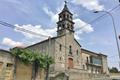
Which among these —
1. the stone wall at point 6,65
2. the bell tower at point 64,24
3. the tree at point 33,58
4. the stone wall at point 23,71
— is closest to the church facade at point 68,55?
the bell tower at point 64,24

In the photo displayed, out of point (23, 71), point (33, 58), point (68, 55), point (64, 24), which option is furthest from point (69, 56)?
point (23, 71)

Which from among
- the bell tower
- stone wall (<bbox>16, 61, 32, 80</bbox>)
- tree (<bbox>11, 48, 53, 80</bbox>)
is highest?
the bell tower

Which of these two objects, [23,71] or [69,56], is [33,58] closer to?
[23,71]

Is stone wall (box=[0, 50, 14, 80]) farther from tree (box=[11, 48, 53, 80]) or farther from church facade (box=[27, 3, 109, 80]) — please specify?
church facade (box=[27, 3, 109, 80])

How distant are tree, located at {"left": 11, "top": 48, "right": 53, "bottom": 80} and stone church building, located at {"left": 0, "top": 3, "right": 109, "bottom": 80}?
2.18 meters

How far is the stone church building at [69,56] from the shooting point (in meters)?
28.5

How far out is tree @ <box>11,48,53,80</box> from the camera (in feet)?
68.6

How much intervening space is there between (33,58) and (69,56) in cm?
1568

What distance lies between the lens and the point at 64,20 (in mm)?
38312

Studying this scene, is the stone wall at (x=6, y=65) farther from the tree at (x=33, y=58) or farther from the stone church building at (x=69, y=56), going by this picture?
the stone church building at (x=69, y=56)

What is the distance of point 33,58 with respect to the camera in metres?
22.1

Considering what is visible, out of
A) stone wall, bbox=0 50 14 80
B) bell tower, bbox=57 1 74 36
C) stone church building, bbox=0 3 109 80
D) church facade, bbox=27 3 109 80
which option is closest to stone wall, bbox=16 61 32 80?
stone wall, bbox=0 50 14 80

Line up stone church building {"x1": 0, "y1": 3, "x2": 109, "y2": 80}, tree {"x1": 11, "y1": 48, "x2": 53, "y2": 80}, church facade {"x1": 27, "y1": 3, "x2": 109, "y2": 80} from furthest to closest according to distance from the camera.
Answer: church facade {"x1": 27, "y1": 3, "x2": 109, "y2": 80} → stone church building {"x1": 0, "y1": 3, "x2": 109, "y2": 80} → tree {"x1": 11, "y1": 48, "x2": 53, "y2": 80}

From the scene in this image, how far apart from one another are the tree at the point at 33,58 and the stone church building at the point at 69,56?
2182mm
